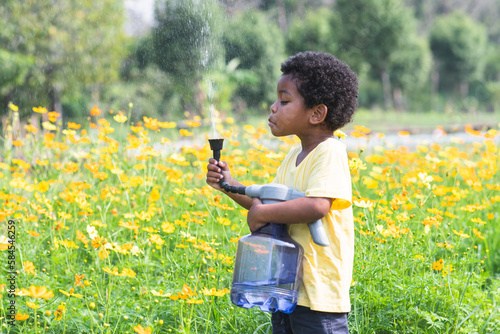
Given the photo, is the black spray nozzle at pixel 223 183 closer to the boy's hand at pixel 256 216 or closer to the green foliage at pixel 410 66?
the boy's hand at pixel 256 216

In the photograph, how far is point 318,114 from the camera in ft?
5.03

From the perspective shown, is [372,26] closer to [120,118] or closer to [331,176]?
[120,118]

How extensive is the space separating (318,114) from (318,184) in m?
0.22

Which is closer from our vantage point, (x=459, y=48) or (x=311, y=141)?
(x=311, y=141)

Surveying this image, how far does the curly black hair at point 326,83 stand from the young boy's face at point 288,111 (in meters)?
0.02

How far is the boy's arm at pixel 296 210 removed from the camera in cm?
140

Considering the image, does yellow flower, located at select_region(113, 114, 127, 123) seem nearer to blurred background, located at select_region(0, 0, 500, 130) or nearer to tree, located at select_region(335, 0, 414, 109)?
blurred background, located at select_region(0, 0, 500, 130)

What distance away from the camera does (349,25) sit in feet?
66.1

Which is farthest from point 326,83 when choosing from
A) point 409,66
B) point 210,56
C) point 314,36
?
point 409,66

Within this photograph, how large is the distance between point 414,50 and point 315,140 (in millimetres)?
22790

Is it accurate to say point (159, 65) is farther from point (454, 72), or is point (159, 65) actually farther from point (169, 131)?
point (454, 72)

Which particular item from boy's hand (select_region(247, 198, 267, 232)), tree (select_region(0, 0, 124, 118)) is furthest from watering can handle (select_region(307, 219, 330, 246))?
tree (select_region(0, 0, 124, 118))

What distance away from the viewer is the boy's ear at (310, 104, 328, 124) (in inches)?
60.1

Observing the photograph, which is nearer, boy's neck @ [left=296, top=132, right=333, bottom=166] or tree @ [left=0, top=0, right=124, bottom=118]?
boy's neck @ [left=296, top=132, right=333, bottom=166]
